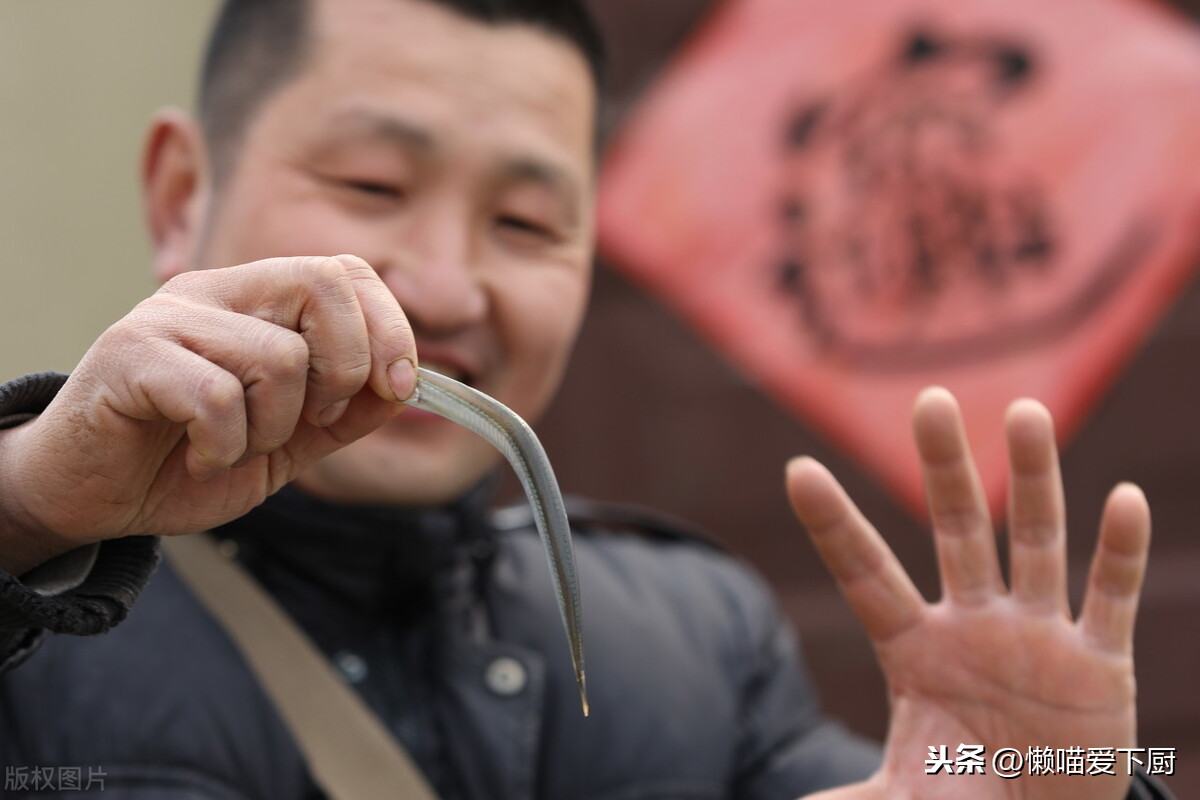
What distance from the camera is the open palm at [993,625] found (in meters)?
0.91

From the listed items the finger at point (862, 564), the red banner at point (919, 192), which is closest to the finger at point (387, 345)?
the finger at point (862, 564)

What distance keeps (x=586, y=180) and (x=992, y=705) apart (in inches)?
25.3

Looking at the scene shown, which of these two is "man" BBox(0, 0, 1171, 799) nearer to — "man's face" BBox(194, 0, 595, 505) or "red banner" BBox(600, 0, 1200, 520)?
"man's face" BBox(194, 0, 595, 505)

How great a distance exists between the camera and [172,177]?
3.74 feet

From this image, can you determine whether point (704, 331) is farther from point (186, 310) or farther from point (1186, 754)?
point (186, 310)

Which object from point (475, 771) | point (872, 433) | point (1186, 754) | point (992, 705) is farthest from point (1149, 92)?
point (475, 771)

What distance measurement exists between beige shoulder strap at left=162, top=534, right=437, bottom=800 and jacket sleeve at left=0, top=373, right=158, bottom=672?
11.3 inches

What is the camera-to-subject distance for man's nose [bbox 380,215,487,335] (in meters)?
0.96

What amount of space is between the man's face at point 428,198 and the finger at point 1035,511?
1.45 feet

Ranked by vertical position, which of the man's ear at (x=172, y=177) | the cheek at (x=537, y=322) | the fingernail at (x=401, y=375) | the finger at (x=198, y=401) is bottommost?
the finger at (x=198, y=401)

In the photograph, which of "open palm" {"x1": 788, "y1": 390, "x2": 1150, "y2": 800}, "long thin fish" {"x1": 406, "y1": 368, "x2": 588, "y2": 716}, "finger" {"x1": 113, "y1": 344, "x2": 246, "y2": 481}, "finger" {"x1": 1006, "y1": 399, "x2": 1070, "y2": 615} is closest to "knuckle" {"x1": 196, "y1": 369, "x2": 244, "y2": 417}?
"finger" {"x1": 113, "y1": 344, "x2": 246, "y2": 481}

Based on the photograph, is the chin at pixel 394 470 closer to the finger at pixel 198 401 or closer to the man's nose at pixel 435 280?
the man's nose at pixel 435 280

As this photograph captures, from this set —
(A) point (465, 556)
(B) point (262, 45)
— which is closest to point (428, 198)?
(B) point (262, 45)

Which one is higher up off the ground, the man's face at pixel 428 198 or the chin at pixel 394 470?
the man's face at pixel 428 198
